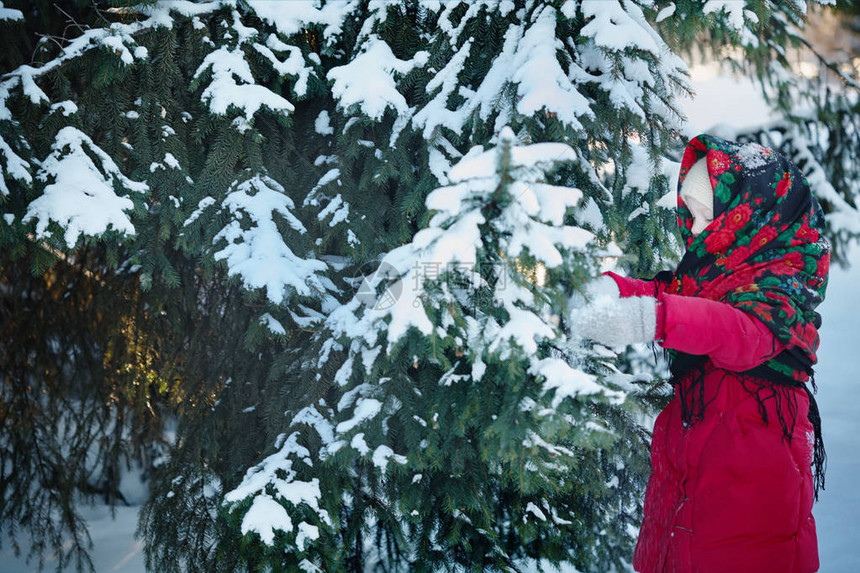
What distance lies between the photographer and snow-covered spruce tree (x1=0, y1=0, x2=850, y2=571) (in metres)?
2.36

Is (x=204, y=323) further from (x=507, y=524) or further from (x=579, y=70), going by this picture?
(x=579, y=70)

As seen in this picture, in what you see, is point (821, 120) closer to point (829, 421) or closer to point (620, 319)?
point (829, 421)

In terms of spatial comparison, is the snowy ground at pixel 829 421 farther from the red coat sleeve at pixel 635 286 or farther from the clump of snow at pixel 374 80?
the clump of snow at pixel 374 80

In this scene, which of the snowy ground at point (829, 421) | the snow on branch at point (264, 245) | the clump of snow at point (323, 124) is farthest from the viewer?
the snowy ground at point (829, 421)

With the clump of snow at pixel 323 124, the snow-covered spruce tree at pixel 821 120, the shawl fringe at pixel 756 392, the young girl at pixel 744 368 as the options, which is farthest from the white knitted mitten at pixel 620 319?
the snow-covered spruce tree at pixel 821 120

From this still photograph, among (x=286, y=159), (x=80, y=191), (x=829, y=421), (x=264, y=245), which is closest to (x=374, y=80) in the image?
(x=286, y=159)

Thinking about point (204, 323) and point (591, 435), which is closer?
point (591, 435)

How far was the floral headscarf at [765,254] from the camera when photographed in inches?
69.2

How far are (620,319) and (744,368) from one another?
1.44 feet

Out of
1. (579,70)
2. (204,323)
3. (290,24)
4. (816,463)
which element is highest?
(290,24)

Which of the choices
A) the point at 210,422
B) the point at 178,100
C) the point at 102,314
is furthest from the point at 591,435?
the point at 102,314

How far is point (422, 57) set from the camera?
2.55 meters

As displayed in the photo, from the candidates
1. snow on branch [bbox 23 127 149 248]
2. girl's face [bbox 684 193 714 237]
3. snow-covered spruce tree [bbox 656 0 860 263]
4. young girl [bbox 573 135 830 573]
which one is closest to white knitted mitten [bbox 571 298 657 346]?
young girl [bbox 573 135 830 573]

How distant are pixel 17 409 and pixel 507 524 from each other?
3.11 m
